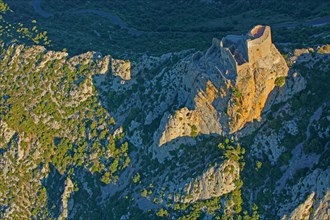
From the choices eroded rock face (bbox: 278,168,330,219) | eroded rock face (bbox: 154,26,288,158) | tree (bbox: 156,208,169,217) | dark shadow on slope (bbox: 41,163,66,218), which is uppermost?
eroded rock face (bbox: 154,26,288,158)

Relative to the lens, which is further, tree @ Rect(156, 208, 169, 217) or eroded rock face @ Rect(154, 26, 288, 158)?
tree @ Rect(156, 208, 169, 217)

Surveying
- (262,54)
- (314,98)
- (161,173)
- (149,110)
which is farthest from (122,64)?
(314,98)

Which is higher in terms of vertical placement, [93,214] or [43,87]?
[43,87]

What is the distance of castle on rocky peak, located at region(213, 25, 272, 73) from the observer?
9050 centimetres

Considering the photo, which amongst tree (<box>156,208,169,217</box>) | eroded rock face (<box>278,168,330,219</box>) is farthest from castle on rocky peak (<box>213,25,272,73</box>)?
tree (<box>156,208,169,217</box>)

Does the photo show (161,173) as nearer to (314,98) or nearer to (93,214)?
(93,214)

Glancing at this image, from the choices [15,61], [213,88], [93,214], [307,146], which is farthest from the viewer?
[15,61]

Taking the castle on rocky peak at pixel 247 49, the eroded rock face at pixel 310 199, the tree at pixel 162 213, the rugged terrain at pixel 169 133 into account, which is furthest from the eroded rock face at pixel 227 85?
the eroded rock face at pixel 310 199

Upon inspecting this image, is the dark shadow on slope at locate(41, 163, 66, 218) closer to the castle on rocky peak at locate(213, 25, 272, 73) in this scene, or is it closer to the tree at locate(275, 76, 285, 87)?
the castle on rocky peak at locate(213, 25, 272, 73)

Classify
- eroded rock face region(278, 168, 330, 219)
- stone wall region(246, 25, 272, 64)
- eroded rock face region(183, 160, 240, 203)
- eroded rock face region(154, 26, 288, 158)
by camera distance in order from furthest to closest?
eroded rock face region(183, 160, 240, 203) < eroded rock face region(154, 26, 288, 158) < stone wall region(246, 25, 272, 64) < eroded rock face region(278, 168, 330, 219)

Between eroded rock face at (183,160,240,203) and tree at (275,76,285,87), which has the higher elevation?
tree at (275,76,285,87)

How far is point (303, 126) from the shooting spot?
91.6 meters

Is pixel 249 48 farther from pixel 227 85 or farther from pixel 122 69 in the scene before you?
pixel 122 69

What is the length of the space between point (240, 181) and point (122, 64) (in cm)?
4493
